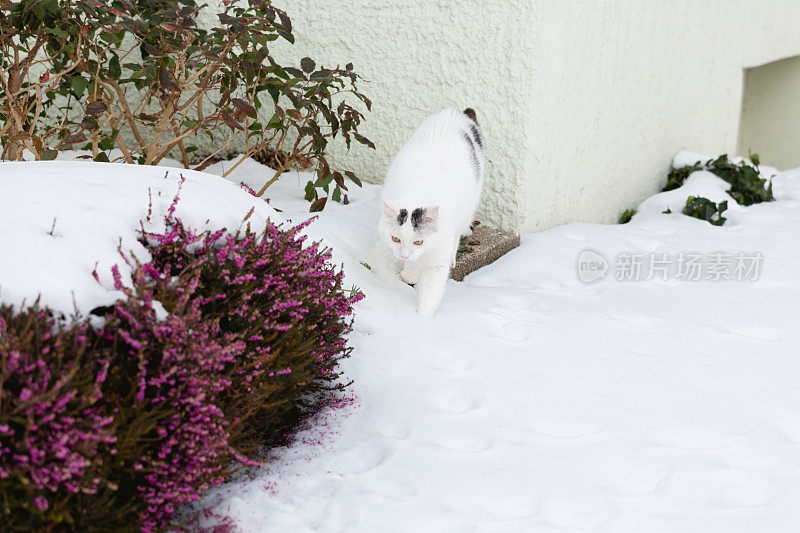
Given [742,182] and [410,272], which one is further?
[742,182]

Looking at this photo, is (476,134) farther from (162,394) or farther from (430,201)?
(162,394)

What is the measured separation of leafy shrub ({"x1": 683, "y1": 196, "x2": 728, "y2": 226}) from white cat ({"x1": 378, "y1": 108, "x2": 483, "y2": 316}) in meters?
2.23

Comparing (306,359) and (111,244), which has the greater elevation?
(111,244)

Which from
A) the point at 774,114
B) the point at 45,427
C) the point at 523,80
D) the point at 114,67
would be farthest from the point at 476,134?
the point at 774,114

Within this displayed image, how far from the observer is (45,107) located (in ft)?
13.5

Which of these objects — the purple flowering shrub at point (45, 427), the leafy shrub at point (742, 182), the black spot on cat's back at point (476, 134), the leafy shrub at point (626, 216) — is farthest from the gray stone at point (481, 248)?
the leafy shrub at point (742, 182)

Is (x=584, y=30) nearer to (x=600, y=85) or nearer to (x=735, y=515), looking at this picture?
(x=600, y=85)

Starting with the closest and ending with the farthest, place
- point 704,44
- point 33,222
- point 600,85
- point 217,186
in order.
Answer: point 33,222
point 217,186
point 600,85
point 704,44

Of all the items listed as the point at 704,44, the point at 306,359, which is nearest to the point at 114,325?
the point at 306,359

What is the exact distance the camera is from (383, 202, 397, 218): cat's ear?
277cm

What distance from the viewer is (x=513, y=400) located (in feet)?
7.74

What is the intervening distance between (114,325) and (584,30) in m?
3.52
